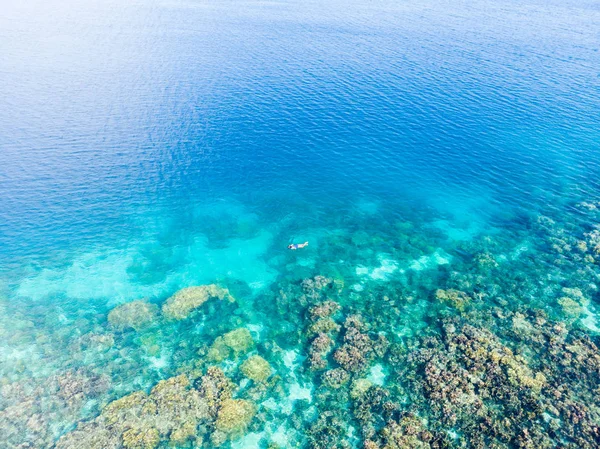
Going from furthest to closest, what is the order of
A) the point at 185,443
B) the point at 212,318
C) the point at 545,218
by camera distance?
the point at 545,218 → the point at 212,318 → the point at 185,443

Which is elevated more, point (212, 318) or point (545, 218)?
point (545, 218)

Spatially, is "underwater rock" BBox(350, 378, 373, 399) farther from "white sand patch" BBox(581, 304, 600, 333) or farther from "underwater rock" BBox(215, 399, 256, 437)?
"white sand patch" BBox(581, 304, 600, 333)

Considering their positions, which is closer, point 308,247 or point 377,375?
point 377,375

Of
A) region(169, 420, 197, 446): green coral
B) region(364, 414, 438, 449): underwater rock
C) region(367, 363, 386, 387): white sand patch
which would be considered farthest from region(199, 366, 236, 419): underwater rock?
region(367, 363, 386, 387): white sand patch

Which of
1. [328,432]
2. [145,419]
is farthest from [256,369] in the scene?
[145,419]

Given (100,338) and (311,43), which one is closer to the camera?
(100,338)

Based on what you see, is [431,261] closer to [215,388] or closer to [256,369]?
[256,369]

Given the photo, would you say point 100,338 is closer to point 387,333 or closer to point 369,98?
point 387,333

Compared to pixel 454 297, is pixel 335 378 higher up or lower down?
lower down

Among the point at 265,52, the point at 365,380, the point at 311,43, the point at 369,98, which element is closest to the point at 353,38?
the point at 311,43
